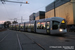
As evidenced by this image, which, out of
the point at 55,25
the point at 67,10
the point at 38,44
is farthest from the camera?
the point at 67,10

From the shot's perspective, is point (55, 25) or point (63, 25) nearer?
point (63, 25)

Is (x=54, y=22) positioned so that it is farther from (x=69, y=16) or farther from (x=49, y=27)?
(x=69, y=16)

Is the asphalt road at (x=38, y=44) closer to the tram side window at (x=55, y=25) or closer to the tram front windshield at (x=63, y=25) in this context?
the tram front windshield at (x=63, y=25)

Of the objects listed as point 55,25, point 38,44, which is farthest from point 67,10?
point 38,44

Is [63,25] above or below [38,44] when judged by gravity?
above

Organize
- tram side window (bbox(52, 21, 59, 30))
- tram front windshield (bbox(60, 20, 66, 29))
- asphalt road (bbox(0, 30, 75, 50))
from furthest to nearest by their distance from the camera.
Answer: tram side window (bbox(52, 21, 59, 30)) → tram front windshield (bbox(60, 20, 66, 29)) → asphalt road (bbox(0, 30, 75, 50))

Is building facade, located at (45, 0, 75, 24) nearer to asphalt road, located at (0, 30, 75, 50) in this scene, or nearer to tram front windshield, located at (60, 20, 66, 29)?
tram front windshield, located at (60, 20, 66, 29)

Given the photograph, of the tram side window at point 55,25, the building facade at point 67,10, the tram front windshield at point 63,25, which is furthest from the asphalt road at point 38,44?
the building facade at point 67,10

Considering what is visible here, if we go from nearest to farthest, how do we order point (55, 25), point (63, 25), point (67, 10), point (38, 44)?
point (38, 44) < point (63, 25) < point (55, 25) < point (67, 10)

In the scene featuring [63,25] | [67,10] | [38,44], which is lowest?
[38,44]

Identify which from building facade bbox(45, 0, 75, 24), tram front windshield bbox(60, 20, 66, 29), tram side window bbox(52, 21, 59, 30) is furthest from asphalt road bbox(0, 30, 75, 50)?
building facade bbox(45, 0, 75, 24)

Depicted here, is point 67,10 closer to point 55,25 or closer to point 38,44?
point 55,25

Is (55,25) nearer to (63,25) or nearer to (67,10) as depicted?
(63,25)

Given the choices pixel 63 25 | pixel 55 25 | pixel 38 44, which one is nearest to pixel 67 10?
pixel 63 25
